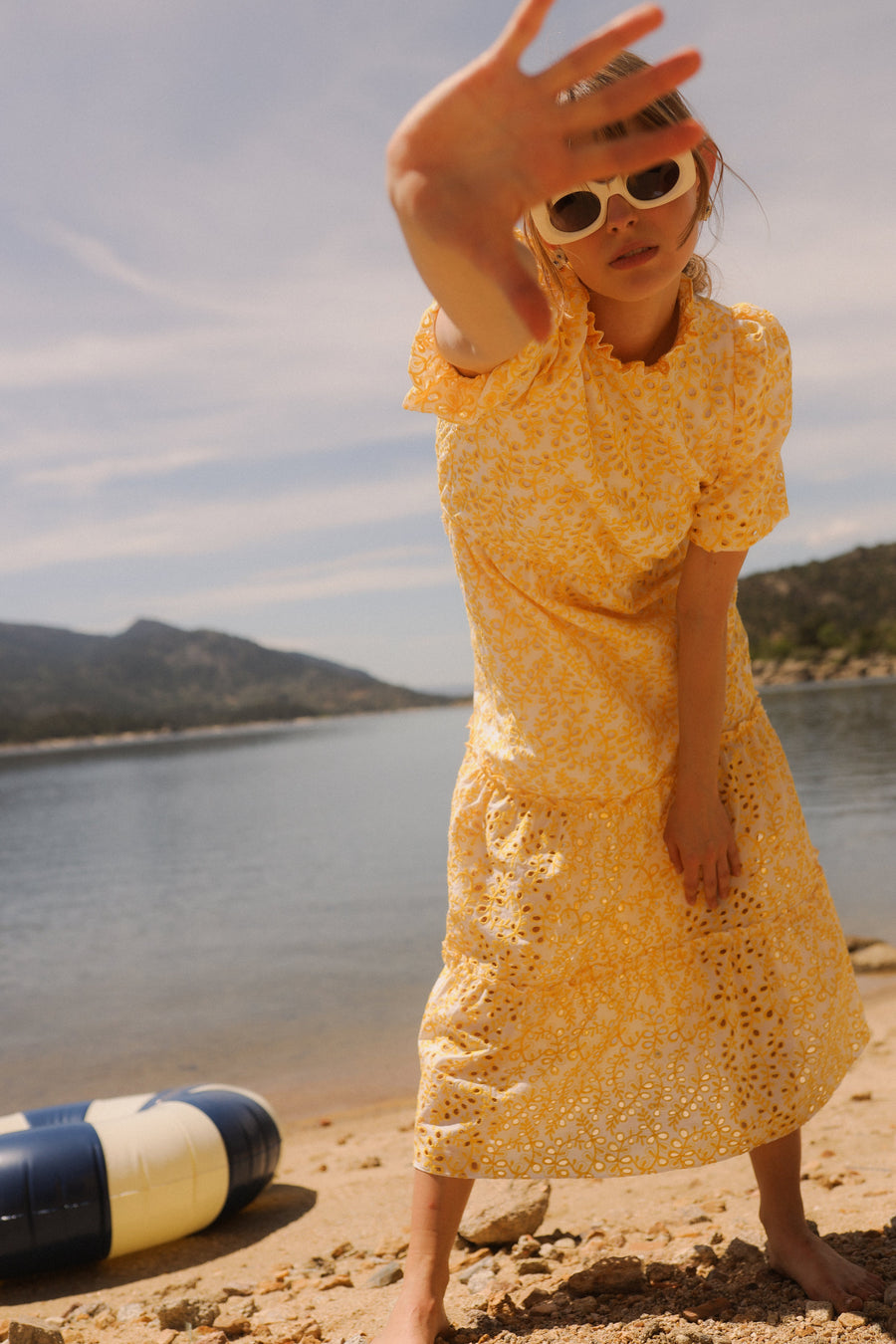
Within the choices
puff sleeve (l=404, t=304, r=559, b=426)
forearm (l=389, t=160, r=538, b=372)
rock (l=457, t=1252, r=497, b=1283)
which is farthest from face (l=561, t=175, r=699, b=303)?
rock (l=457, t=1252, r=497, b=1283)

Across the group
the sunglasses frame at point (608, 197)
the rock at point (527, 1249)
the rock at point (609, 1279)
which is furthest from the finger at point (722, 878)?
the rock at point (527, 1249)

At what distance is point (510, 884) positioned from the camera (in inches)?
74.2

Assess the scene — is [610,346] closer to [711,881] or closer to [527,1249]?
[711,881]

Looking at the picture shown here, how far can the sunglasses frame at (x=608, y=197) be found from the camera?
1.59m

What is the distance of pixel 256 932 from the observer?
30.8 feet

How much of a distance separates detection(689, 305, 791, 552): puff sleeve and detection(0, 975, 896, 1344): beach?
131 cm

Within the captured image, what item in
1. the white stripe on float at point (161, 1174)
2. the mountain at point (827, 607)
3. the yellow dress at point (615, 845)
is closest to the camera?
the yellow dress at point (615, 845)

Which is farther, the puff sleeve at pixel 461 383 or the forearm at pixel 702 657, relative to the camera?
the forearm at pixel 702 657

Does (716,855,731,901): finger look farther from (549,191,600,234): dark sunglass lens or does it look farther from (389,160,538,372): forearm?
(549,191,600,234): dark sunglass lens

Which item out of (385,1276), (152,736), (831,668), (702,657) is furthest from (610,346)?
(152,736)

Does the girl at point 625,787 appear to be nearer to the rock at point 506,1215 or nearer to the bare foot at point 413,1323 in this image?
the bare foot at point 413,1323

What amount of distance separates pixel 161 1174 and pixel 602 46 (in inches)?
127

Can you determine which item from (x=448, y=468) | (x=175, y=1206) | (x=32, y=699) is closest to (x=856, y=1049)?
(x=448, y=468)

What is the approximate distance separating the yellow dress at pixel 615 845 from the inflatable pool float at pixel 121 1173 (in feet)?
5.90
